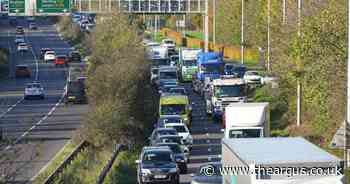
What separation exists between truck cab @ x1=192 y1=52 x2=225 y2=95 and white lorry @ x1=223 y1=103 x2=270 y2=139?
2676cm

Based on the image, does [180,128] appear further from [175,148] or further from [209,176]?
Answer: [209,176]

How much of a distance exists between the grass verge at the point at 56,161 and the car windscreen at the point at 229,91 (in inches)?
427

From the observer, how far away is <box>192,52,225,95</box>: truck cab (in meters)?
68.3

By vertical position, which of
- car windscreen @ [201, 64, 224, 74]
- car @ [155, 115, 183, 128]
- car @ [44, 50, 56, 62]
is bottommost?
car @ [44, 50, 56, 62]

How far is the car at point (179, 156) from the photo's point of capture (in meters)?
Result: 35.6

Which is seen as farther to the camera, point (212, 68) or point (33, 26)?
point (33, 26)

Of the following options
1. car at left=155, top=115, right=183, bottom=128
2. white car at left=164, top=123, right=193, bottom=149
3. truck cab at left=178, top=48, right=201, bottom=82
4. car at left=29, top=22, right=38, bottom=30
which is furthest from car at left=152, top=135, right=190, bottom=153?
car at left=29, top=22, right=38, bottom=30

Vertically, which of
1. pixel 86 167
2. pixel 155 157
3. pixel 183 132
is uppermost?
pixel 155 157

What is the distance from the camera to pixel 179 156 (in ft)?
118

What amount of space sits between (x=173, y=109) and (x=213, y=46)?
44288 mm

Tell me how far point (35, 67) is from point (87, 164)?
65988 mm

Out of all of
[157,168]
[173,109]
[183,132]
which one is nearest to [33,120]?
[173,109]

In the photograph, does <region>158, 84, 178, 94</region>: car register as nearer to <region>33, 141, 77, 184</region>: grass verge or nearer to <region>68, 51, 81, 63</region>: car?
<region>33, 141, 77, 184</region>: grass verge

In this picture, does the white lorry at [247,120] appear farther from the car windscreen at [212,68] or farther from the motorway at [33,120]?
the car windscreen at [212,68]
